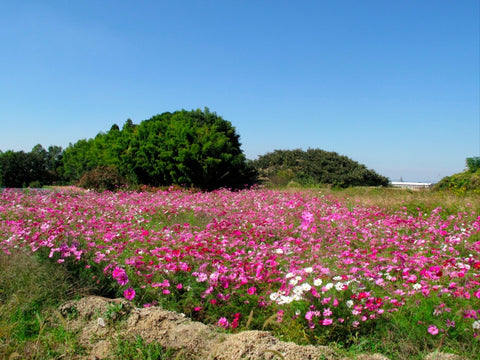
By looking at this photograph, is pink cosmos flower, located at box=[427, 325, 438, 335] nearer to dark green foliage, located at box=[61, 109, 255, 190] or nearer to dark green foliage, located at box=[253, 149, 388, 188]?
dark green foliage, located at box=[61, 109, 255, 190]

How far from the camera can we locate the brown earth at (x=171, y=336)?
6.61ft

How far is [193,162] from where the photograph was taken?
57.1 feet

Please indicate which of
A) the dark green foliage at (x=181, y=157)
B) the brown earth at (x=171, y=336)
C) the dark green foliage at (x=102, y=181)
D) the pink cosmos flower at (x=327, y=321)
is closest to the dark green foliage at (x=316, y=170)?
the dark green foliage at (x=181, y=157)

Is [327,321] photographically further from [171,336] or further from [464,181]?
[464,181]

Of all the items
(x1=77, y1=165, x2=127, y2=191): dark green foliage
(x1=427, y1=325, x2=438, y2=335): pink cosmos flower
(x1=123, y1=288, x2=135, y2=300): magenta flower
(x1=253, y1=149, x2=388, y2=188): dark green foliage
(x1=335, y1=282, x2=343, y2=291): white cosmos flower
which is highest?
(x1=253, y1=149, x2=388, y2=188): dark green foliage

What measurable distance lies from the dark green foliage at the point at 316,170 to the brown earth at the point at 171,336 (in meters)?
16.7

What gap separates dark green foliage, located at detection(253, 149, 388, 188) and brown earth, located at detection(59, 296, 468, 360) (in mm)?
16694

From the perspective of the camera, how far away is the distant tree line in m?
17.2

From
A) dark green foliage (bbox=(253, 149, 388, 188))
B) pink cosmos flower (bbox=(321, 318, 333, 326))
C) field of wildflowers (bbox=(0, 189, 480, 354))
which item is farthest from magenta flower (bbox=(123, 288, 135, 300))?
dark green foliage (bbox=(253, 149, 388, 188))

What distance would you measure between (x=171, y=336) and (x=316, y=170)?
63.3 feet

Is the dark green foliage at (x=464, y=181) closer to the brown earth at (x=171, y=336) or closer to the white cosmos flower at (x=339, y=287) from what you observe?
the white cosmos flower at (x=339, y=287)

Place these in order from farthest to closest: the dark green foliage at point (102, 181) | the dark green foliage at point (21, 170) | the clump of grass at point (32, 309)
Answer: the dark green foliage at point (21, 170)
the dark green foliage at point (102, 181)
the clump of grass at point (32, 309)

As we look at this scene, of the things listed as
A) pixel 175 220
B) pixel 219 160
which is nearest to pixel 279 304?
pixel 175 220

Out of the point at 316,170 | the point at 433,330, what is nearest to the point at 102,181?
the point at 316,170
